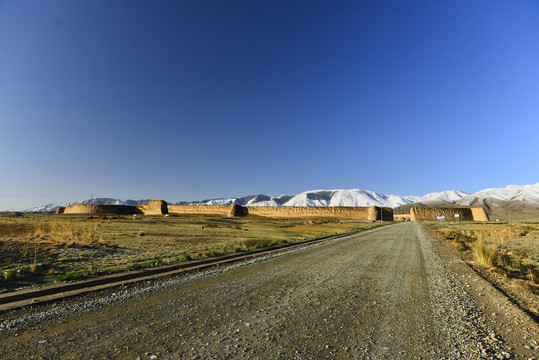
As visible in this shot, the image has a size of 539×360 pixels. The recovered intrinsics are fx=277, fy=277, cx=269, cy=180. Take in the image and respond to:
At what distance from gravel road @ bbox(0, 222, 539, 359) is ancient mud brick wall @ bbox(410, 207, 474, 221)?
11970 centimetres

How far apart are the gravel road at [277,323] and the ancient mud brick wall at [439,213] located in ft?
393

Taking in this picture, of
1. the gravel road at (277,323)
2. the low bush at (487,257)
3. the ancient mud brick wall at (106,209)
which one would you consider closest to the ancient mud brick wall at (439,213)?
the ancient mud brick wall at (106,209)

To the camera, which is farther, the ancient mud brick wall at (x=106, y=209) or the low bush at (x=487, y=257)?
the ancient mud brick wall at (x=106, y=209)

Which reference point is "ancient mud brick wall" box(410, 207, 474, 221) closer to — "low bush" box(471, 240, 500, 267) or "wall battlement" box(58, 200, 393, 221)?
"wall battlement" box(58, 200, 393, 221)

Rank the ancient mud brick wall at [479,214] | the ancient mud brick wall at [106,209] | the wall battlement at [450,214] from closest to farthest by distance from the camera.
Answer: the ancient mud brick wall at [106,209] < the ancient mud brick wall at [479,214] < the wall battlement at [450,214]

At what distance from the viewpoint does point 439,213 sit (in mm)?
111500

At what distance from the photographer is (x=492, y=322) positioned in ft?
16.5

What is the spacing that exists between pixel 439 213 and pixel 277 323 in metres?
127

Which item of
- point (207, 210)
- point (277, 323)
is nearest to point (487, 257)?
point (277, 323)

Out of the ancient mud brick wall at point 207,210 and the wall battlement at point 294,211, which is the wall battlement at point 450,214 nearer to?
the wall battlement at point 294,211

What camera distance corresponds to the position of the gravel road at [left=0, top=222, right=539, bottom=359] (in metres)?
3.71

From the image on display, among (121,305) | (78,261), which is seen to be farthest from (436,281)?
(78,261)

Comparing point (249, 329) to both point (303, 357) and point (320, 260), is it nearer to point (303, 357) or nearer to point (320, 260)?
point (303, 357)

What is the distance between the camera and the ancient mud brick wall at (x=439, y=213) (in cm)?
10675
